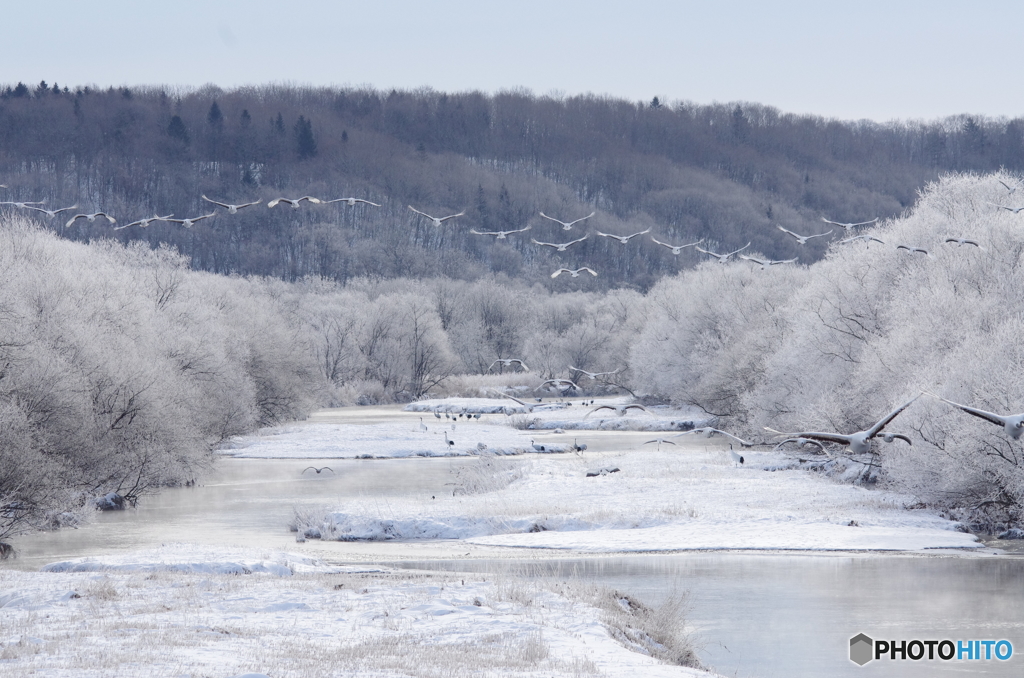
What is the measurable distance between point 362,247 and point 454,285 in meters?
41.0

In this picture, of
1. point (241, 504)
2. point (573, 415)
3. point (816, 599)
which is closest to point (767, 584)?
point (816, 599)

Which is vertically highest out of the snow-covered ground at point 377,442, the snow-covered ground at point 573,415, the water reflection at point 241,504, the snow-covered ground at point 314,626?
the snow-covered ground at point 314,626

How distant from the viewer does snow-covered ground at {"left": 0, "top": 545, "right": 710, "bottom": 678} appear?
15594mm

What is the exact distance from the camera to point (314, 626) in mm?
18797

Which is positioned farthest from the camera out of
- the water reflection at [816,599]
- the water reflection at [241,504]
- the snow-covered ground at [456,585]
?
the water reflection at [241,504]

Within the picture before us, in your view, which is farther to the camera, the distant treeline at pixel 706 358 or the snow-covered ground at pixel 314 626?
the distant treeline at pixel 706 358

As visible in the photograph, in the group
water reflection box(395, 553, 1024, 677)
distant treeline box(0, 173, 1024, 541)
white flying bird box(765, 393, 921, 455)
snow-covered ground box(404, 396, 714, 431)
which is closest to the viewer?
white flying bird box(765, 393, 921, 455)

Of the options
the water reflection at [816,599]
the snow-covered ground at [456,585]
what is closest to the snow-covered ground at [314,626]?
the snow-covered ground at [456,585]

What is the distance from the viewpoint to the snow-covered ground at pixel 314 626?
1559 centimetres

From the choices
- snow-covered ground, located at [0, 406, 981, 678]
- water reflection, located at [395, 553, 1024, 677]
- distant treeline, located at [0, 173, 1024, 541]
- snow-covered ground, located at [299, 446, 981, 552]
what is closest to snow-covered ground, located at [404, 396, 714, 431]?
distant treeline, located at [0, 173, 1024, 541]

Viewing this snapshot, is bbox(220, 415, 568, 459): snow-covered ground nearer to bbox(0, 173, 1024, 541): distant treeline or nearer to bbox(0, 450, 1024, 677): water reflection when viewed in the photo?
bbox(0, 173, 1024, 541): distant treeline

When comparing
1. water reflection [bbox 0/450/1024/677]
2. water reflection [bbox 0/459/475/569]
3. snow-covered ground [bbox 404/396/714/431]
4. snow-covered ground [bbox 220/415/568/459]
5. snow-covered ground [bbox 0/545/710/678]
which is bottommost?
snow-covered ground [bbox 404/396/714/431]

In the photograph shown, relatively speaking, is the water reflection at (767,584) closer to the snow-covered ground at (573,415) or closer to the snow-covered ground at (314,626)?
the snow-covered ground at (314,626)

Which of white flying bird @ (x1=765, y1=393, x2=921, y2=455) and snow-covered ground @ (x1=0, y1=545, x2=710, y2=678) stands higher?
white flying bird @ (x1=765, y1=393, x2=921, y2=455)
